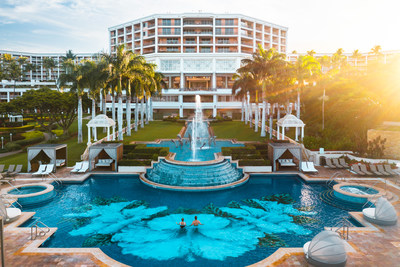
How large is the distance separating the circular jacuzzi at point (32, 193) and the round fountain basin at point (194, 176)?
250 inches

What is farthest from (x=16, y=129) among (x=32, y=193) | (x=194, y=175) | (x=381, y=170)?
(x=381, y=170)

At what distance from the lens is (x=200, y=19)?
8131 cm

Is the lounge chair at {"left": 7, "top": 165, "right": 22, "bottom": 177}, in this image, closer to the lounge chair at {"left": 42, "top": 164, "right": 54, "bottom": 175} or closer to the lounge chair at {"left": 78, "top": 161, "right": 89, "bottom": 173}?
the lounge chair at {"left": 42, "top": 164, "right": 54, "bottom": 175}

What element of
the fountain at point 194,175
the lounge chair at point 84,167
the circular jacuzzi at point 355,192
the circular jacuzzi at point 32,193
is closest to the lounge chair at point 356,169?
the circular jacuzzi at point 355,192

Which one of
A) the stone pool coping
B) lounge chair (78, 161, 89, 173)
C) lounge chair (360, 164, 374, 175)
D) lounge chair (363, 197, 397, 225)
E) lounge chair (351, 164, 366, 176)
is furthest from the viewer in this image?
lounge chair (78, 161, 89, 173)

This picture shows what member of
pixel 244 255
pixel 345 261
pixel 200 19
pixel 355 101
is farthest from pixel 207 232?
pixel 200 19

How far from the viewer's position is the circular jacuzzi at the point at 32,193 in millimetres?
16359

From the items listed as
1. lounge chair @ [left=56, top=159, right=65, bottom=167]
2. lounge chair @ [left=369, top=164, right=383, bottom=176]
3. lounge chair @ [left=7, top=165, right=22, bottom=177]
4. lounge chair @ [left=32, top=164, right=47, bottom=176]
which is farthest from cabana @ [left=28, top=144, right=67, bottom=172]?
lounge chair @ [left=369, top=164, right=383, bottom=176]

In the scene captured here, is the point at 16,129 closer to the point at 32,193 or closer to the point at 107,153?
the point at 107,153

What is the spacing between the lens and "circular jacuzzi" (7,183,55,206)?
644 inches

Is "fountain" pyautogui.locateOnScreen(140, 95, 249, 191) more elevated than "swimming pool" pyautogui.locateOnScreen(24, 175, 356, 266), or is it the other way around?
"fountain" pyautogui.locateOnScreen(140, 95, 249, 191)

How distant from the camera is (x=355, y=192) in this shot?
1733 centimetres

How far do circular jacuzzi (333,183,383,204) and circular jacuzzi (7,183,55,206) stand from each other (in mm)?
18463

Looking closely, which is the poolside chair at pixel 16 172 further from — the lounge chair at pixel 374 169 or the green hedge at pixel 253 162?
the lounge chair at pixel 374 169
